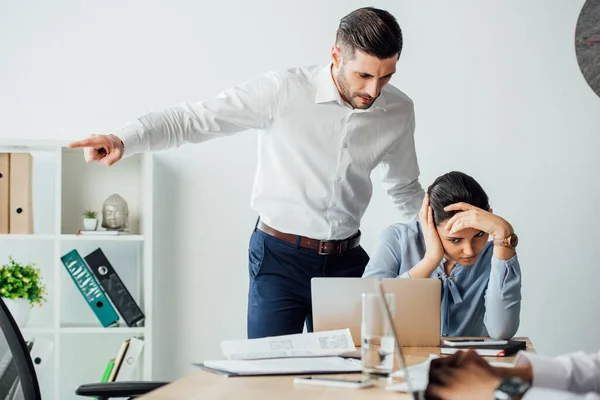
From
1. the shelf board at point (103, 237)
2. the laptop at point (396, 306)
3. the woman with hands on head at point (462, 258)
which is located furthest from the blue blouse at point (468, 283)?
the shelf board at point (103, 237)

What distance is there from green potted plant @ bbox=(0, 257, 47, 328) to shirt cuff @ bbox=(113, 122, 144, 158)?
1.17 metres

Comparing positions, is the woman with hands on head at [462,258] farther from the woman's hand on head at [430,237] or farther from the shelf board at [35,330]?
the shelf board at [35,330]

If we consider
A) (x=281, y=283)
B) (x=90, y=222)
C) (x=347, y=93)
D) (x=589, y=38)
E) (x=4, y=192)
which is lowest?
(x=281, y=283)

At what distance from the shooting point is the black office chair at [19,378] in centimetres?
151

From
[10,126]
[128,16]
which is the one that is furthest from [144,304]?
[128,16]

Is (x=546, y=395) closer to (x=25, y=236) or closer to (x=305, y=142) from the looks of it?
(x=305, y=142)

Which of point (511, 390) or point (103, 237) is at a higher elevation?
point (103, 237)

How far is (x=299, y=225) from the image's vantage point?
8.11 ft

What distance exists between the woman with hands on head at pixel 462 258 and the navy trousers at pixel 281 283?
191 mm

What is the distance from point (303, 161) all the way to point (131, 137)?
0.60 m

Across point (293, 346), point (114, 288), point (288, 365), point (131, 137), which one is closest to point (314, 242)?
point (131, 137)

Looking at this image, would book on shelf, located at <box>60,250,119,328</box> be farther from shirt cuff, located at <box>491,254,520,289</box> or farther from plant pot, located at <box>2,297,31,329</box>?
shirt cuff, located at <box>491,254,520,289</box>

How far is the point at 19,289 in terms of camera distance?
9.95 ft

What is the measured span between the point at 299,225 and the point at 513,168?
4.18 ft
